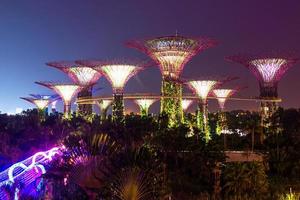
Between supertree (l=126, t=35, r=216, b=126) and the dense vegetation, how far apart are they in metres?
3.82

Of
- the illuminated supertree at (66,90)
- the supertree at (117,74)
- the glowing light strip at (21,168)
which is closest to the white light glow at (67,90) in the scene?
the illuminated supertree at (66,90)

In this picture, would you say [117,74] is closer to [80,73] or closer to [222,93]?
[80,73]

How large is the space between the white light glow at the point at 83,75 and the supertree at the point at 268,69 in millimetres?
18083

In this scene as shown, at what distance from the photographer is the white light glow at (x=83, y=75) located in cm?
5847

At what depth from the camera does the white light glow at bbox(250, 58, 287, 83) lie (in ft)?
157

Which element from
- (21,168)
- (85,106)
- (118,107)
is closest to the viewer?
(21,168)

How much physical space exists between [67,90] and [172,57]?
2221 cm

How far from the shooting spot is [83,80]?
59.4 metres

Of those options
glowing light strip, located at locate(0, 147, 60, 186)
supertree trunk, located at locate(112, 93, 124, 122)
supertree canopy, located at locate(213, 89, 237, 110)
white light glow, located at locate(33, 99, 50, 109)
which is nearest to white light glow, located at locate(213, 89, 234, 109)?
supertree canopy, located at locate(213, 89, 237, 110)

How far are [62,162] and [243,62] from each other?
130ft

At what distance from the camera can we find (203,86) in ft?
176

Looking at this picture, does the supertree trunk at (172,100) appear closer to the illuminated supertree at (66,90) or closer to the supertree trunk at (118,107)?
the supertree trunk at (118,107)

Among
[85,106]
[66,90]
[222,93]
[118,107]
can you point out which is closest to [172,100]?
[118,107]

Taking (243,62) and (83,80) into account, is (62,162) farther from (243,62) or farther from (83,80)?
(83,80)
